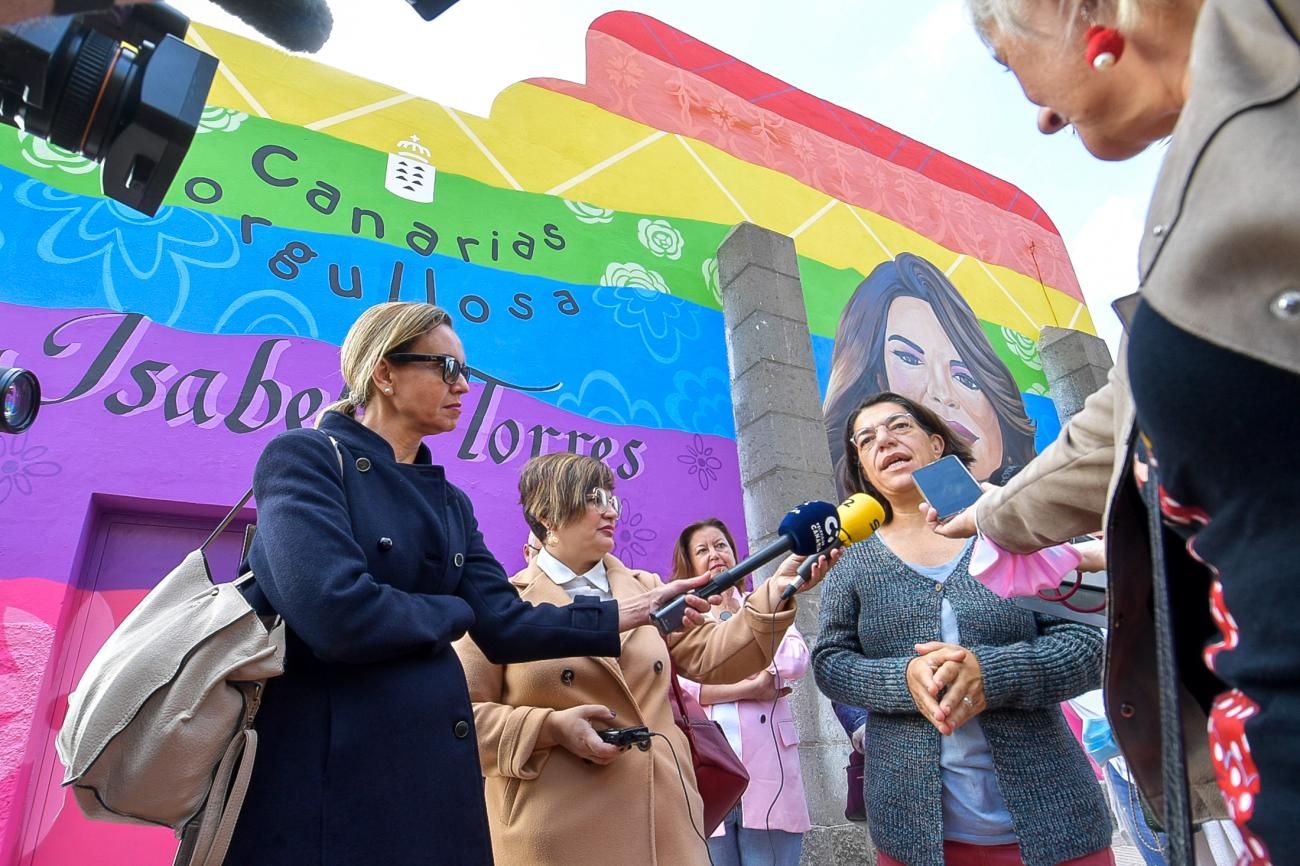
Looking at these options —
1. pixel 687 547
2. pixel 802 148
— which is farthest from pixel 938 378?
pixel 687 547

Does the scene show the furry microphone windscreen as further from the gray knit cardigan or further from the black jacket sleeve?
the gray knit cardigan

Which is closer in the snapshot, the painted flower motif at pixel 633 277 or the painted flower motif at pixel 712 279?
the painted flower motif at pixel 633 277

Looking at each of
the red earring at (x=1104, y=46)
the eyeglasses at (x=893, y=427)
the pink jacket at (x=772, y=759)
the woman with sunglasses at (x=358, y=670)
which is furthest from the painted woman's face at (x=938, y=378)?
the red earring at (x=1104, y=46)

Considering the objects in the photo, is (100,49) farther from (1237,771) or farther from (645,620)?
(1237,771)

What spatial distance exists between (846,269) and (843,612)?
5124 millimetres

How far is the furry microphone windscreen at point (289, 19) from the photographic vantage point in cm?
135

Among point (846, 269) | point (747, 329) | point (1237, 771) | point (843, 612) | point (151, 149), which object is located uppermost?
point (846, 269)

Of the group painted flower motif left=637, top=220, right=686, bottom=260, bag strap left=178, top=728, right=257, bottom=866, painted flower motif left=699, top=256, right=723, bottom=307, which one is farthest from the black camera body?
painted flower motif left=699, top=256, right=723, bottom=307

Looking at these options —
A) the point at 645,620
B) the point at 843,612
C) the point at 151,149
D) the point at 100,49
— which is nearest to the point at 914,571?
the point at 843,612

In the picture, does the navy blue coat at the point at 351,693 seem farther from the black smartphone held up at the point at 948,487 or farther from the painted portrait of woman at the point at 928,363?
the painted portrait of woman at the point at 928,363

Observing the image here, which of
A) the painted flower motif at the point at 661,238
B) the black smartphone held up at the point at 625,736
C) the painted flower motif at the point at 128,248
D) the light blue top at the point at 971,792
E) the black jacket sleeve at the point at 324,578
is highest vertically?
the painted flower motif at the point at 661,238

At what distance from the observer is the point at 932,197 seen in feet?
27.5

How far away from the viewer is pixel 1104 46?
94 cm

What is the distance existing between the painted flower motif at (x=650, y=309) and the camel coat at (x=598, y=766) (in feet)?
10.8
